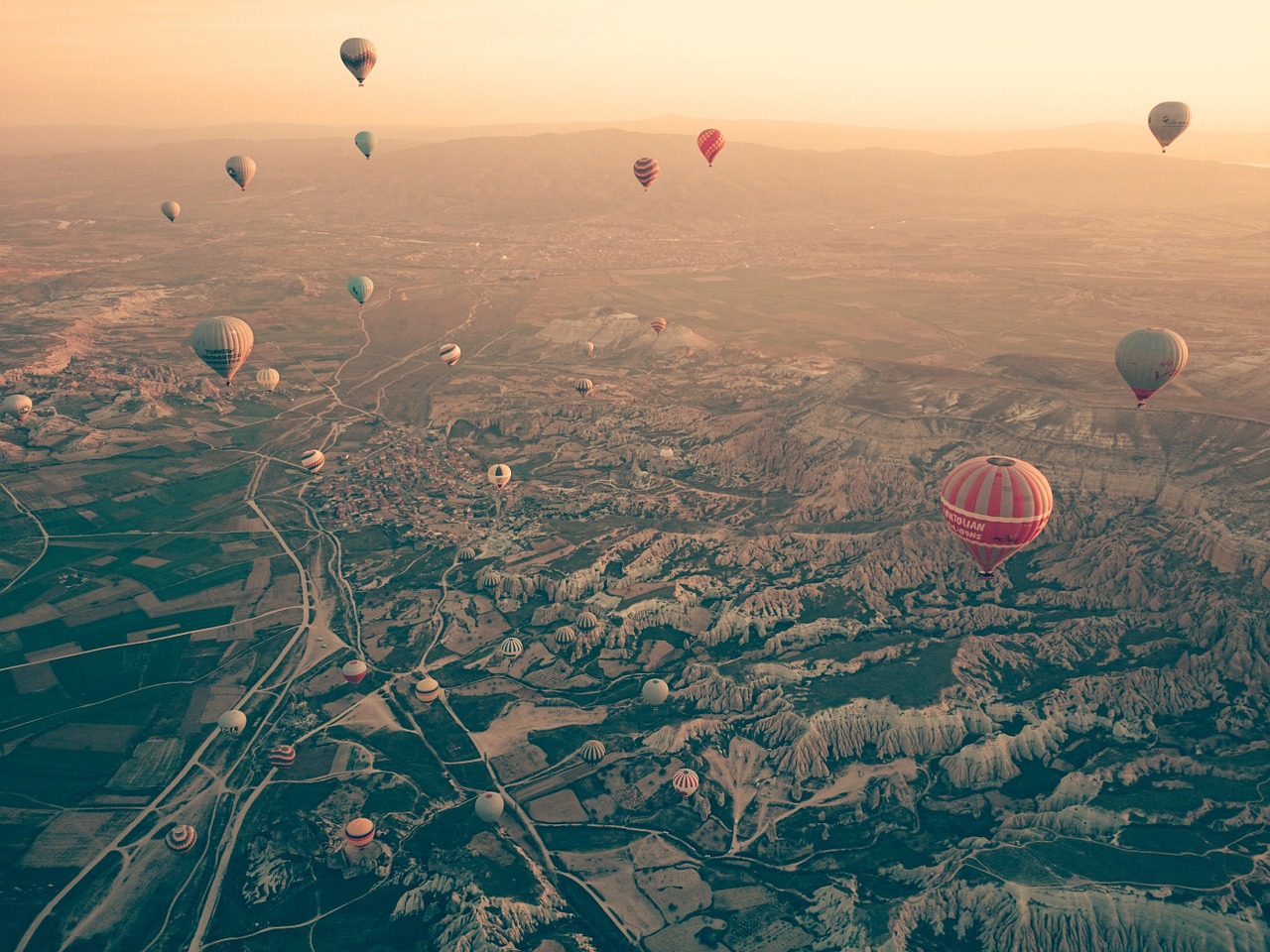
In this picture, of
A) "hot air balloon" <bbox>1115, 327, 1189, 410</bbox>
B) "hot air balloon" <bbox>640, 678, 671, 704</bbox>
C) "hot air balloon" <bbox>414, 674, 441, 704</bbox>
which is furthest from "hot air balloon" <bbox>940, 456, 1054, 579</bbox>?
"hot air balloon" <bbox>414, 674, 441, 704</bbox>

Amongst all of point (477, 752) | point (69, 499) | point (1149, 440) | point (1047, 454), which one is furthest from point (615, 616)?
point (69, 499)

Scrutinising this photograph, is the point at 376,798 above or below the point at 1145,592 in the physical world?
below

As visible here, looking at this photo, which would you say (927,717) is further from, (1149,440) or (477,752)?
(1149,440)

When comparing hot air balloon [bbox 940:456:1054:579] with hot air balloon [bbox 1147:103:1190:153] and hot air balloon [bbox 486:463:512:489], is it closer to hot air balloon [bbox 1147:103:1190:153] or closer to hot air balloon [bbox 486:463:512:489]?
hot air balloon [bbox 486:463:512:489]

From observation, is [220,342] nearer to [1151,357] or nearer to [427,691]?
[427,691]

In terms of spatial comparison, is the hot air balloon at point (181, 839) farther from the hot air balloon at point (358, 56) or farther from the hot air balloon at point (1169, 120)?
the hot air balloon at point (1169, 120)
